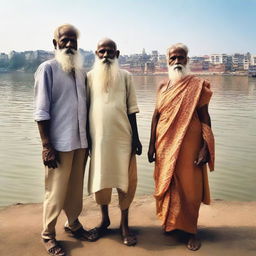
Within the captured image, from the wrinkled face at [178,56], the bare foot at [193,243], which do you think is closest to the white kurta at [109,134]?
the wrinkled face at [178,56]

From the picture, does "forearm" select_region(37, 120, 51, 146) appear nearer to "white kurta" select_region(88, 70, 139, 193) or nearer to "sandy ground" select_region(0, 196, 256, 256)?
"white kurta" select_region(88, 70, 139, 193)

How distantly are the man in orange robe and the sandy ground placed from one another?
203 mm

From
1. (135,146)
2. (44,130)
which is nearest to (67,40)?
(44,130)

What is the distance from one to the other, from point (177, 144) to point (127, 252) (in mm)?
1037

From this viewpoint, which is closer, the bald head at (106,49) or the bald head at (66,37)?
the bald head at (66,37)

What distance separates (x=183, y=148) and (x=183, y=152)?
36 mm

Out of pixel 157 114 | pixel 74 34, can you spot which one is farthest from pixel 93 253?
pixel 74 34

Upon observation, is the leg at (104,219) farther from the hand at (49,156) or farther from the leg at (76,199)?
the hand at (49,156)

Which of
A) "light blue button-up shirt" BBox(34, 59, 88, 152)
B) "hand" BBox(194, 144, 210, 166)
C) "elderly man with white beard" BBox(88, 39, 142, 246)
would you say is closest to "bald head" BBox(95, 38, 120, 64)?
"elderly man with white beard" BBox(88, 39, 142, 246)

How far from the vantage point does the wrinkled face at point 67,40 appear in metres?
3.02

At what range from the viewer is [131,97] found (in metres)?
3.26

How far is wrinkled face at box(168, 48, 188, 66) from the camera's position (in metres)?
3.23

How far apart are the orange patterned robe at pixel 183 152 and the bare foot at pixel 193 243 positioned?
7cm

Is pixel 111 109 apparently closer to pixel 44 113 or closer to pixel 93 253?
pixel 44 113
